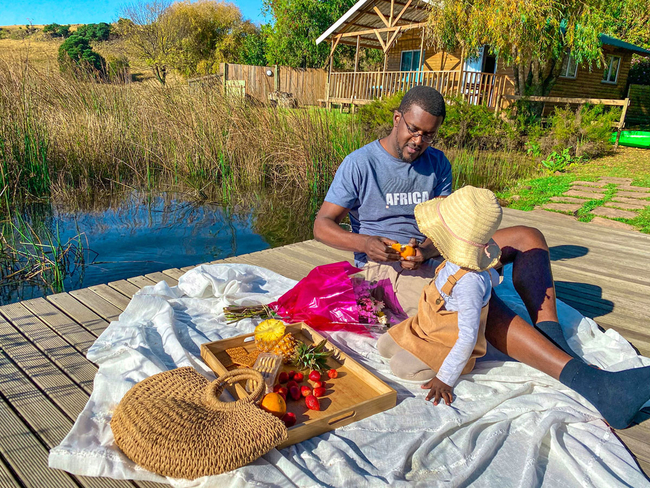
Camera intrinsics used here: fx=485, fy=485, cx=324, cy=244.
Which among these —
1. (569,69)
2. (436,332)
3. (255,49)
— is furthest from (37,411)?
(255,49)

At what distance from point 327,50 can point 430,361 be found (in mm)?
23896

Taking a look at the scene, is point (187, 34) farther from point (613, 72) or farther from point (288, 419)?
point (288, 419)

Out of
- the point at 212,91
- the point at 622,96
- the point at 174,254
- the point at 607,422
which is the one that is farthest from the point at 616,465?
the point at 622,96

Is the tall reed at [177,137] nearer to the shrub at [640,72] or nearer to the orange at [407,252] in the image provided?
the orange at [407,252]

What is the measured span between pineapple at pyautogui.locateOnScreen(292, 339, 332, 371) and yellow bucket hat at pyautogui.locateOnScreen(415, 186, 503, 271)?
2.15 ft

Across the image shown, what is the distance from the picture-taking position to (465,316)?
1.76 meters

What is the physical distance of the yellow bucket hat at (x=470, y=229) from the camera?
5.86 ft

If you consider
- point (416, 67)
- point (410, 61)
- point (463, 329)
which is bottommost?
point (463, 329)

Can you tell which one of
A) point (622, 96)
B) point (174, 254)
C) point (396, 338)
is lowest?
point (174, 254)

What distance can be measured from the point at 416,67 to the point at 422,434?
57.6 ft

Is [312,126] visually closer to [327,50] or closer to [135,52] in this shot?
[327,50]

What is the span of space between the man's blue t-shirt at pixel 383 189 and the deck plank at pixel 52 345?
1351mm

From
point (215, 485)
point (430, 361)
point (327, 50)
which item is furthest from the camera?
point (327, 50)

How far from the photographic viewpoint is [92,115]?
6105 millimetres
